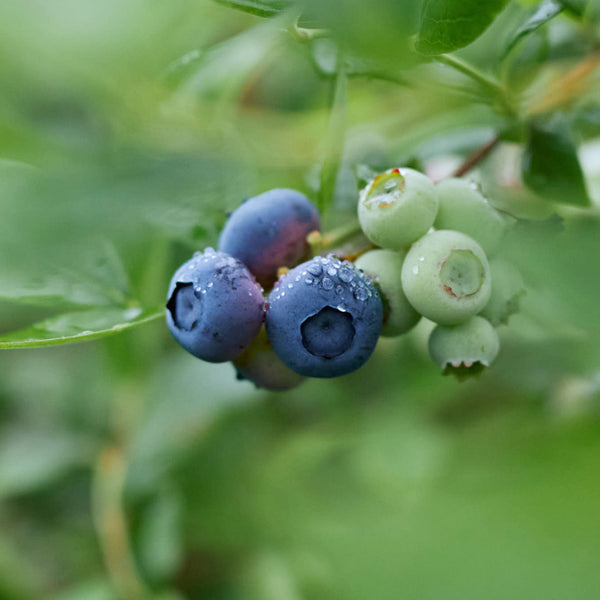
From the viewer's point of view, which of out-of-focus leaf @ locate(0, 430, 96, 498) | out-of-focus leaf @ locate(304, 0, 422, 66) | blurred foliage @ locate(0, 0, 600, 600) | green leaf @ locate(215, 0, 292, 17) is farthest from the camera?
out-of-focus leaf @ locate(0, 430, 96, 498)

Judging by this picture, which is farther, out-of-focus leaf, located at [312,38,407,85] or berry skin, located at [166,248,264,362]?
out-of-focus leaf, located at [312,38,407,85]

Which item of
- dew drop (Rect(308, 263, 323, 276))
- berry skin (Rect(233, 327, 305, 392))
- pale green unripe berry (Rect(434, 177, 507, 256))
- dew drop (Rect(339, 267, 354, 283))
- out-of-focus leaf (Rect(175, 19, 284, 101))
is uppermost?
out-of-focus leaf (Rect(175, 19, 284, 101))

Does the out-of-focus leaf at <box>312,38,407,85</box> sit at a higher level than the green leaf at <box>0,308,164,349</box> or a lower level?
higher

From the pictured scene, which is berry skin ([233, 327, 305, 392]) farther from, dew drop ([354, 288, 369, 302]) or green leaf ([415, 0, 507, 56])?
green leaf ([415, 0, 507, 56])

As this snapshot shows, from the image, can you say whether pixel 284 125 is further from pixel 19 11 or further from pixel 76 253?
pixel 76 253

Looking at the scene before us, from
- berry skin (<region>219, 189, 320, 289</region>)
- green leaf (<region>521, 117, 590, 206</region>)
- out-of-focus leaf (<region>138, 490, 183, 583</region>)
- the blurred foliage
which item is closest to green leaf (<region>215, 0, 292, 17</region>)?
the blurred foliage

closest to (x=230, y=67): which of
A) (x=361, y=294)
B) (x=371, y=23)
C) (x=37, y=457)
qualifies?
(x=361, y=294)

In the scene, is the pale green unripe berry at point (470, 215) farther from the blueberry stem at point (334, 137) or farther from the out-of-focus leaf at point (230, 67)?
the out-of-focus leaf at point (230, 67)
